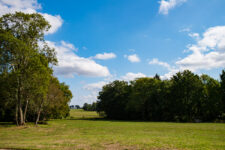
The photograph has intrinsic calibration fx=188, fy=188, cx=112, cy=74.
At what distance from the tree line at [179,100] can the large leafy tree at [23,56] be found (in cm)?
4238

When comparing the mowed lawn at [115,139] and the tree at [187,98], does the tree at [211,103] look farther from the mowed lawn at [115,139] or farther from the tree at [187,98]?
the mowed lawn at [115,139]

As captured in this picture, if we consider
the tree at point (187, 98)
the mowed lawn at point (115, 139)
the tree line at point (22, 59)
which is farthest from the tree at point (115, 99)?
the mowed lawn at point (115, 139)

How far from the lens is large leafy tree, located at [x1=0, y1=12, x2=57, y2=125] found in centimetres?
3234

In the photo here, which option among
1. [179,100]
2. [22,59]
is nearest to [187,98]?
[179,100]

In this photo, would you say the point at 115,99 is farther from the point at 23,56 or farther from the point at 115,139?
the point at 115,139

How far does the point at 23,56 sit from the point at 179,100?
49832mm

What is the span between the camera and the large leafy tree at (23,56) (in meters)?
32.3

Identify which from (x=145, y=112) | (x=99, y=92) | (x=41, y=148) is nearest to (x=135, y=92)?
(x=145, y=112)

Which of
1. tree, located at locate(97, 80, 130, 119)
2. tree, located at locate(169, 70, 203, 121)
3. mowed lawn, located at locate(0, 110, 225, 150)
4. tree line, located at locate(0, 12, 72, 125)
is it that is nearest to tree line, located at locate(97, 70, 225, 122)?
tree, located at locate(169, 70, 203, 121)

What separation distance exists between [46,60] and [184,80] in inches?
1854

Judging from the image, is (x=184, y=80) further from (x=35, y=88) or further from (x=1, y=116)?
(x=1, y=116)

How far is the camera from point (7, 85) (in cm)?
3275

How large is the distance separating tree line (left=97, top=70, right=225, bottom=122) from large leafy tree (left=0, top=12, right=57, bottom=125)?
42378mm

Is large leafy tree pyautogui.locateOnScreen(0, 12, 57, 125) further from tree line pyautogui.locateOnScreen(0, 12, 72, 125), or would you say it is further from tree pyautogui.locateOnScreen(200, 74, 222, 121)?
tree pyautogui.locateOnScreen(200, 74, 222, 121)
